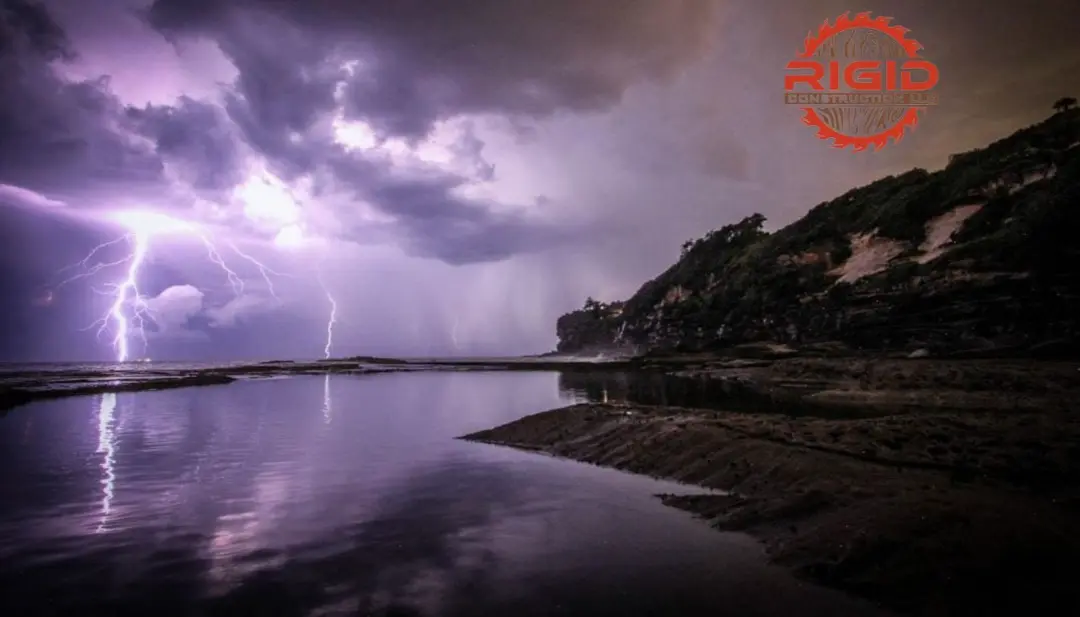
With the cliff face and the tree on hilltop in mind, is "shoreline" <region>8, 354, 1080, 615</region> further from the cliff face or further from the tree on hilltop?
the tree on hilltop

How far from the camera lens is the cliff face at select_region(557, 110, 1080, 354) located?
4484cm

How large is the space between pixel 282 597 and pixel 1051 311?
187 feet

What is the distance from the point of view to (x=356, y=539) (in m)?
12.8

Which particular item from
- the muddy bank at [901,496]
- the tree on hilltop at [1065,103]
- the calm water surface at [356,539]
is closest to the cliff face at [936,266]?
the tree on hilltop at [1065,103]

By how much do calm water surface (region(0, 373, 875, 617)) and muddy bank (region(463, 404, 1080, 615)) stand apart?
115cm

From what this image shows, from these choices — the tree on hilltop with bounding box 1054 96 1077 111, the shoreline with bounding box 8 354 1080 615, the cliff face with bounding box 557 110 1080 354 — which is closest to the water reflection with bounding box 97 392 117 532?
the shoreline with bounding box 8 354 1080 615

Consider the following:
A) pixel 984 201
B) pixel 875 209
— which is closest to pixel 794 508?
pixel 984 201

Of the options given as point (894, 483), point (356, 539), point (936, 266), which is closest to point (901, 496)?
point (894, 483)

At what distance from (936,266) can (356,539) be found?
6824 centimetres

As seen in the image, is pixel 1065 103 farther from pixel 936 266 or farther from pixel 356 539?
pixel 356 539

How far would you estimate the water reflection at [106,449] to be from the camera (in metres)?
16.2

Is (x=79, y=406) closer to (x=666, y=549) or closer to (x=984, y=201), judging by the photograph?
(x=666, y=549)

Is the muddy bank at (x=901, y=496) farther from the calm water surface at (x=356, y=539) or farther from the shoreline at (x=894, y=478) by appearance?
the calm water surface at (x=356, y=539)

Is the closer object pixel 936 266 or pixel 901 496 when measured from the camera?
pixel 901 496
